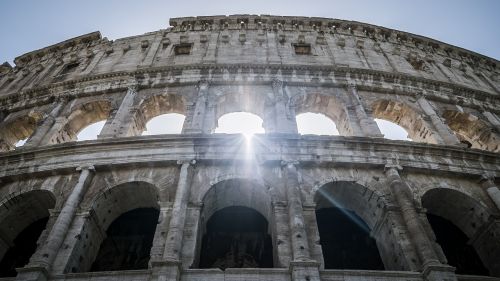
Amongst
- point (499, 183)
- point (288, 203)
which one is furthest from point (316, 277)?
point (499, 183)

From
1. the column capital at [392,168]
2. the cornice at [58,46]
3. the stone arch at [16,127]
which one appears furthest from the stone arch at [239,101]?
the cornice at [58,46]

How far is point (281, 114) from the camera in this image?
1096cm

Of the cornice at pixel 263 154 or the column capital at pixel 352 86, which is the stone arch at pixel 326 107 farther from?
the cornice at pixel 263 154

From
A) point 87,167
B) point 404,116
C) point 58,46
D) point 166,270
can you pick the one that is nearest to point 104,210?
point 87,167

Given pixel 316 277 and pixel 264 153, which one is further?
pixel 264 153

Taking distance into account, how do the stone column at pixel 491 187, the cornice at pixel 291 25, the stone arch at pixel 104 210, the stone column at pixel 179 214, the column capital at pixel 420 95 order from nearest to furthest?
1. the stone column at pixel 179 214
2. the stone arch at pixel 104 210
3. the stone column at pixel 491 187
4. the column capital at pixel 420 95
5. the cornice at pixel 291 25

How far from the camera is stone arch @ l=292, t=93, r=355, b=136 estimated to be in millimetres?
12000

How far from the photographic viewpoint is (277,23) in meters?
17.0

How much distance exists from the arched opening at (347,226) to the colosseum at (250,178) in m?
0.04

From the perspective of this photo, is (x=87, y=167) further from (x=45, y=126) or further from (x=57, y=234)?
(x=45, y=126)

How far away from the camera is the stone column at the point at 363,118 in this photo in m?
10.6

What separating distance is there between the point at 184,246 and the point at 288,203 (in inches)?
96.2

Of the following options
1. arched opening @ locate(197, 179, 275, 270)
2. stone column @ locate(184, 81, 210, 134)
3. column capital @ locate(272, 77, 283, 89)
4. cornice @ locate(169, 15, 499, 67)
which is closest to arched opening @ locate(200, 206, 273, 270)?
arched opening @ locate(197, 179, 275, 270)

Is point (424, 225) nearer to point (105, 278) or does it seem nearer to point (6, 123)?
point (105, 278)
